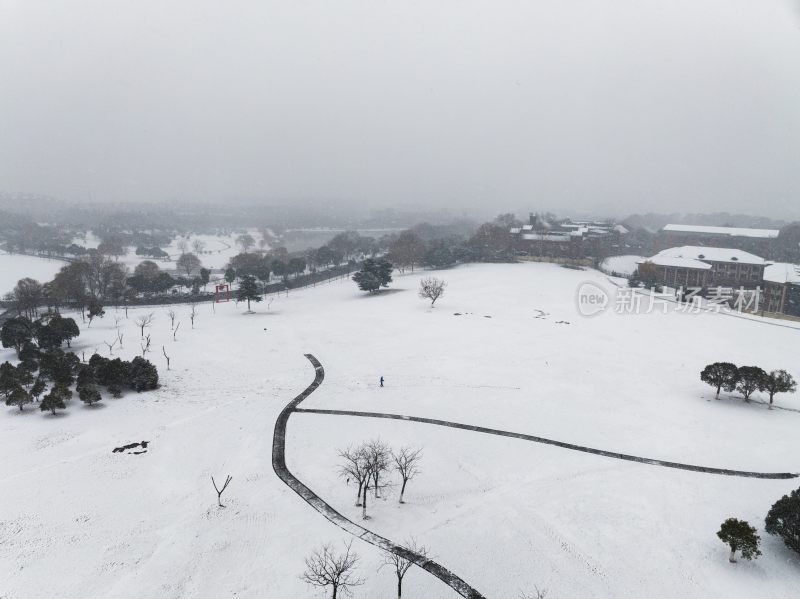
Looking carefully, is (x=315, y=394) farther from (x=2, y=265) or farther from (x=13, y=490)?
(x=2, y=265)

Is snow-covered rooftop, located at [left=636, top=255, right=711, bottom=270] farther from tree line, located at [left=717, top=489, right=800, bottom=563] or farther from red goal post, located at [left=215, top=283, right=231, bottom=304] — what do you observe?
red goal post, located at [left=215, top=283, right=231, bottom=304]

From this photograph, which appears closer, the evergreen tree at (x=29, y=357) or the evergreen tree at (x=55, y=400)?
the evergreen tree at (x=55, y=400)

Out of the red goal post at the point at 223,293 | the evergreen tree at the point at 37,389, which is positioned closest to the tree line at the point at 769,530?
the evergreen tree at the point at 37,389

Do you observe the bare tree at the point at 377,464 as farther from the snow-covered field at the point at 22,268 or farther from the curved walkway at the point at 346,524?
the snow-covered field at the point at 22,268

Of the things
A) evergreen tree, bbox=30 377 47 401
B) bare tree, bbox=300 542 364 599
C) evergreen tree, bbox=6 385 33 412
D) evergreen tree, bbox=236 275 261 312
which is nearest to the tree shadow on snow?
evergreen tree, bbox=236 275 261 312

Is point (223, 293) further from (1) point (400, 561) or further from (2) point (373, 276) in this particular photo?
(1) point (400, 561)

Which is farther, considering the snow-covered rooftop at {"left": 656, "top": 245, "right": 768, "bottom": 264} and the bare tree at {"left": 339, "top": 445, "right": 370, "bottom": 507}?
the snow-covered rooftop at {"left": 656, "top": 245, "right": 768, "bottom": 264}
